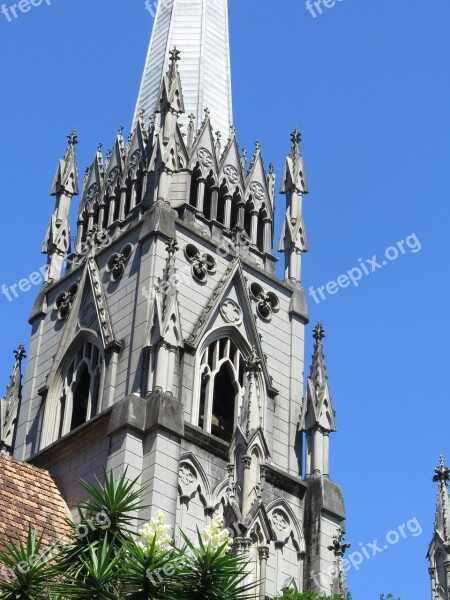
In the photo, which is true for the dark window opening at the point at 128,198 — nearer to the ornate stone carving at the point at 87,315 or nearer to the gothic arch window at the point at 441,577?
the ornate stone carving at the point at 87,315

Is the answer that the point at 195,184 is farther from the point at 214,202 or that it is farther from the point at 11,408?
the point at 11,408

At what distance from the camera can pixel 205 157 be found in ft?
148

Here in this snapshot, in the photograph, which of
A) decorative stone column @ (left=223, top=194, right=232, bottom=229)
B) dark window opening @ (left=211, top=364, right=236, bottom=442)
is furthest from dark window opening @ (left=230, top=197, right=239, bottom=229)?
dark window opening @ (left=211, top=364, right=236, bottom=442)

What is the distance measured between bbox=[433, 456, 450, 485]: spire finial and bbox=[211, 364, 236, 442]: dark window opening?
797cm

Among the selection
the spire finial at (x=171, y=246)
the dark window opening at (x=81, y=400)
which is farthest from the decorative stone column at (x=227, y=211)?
the dark window opening at (x=81, y=400)

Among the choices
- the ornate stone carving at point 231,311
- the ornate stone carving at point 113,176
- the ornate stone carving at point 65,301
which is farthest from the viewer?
the ornate stone carving at point 113,176

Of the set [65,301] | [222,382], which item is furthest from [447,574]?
[65,301]

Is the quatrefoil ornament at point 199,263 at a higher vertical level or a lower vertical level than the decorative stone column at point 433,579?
higher

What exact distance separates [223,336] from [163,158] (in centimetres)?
538

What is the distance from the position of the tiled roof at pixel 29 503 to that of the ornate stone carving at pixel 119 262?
5863 mm

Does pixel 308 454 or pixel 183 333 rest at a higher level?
pixel 183 333

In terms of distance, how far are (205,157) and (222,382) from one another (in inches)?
294

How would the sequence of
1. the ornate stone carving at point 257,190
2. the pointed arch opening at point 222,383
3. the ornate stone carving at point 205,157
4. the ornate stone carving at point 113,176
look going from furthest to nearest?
the ornate stone carving at point 257,190 < the ornate stone carving at point 113,176 < the ornate stone carving at point 205,157 < the pointed arch opening at point 222,383

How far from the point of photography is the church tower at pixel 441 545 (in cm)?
3244
